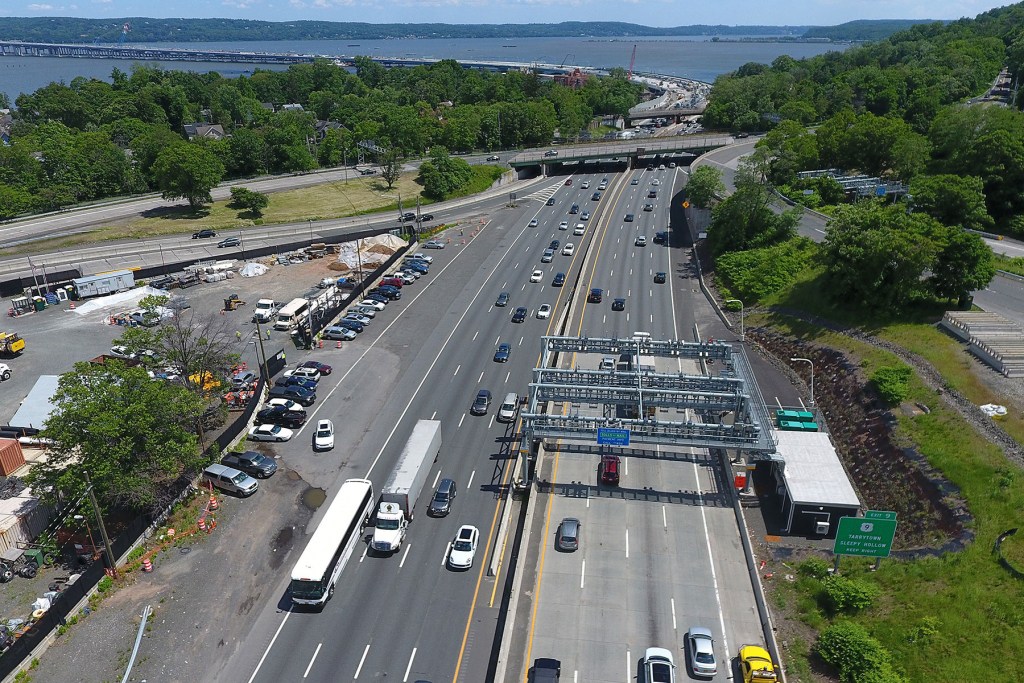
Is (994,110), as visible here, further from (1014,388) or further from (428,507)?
(428,507)

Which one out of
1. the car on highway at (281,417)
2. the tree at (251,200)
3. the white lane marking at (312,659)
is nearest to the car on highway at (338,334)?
the car on highway at (281,417)

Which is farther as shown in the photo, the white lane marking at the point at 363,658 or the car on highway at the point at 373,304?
the car on highway at the point at 373,304

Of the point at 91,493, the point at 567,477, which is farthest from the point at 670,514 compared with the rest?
the point at 91,493

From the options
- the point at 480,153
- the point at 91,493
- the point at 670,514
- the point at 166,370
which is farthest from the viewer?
the point at 480,153

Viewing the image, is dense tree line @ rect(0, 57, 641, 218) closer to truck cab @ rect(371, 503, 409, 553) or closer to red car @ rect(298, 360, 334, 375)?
red car @ rect(298, 360, 334, 375)

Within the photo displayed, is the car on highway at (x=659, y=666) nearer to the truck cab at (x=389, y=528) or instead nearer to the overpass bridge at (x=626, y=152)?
the truck cab at (x=389, y=528)

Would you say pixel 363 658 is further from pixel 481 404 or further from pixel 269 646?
pixel 481 404

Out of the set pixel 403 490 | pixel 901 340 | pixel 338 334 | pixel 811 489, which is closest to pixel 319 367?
pixel 338 334

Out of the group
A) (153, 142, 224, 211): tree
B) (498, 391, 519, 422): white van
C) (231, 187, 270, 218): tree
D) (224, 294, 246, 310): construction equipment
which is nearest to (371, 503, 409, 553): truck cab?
(498, 391, 519, 422): white van
